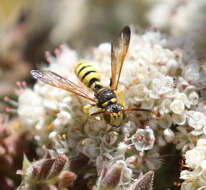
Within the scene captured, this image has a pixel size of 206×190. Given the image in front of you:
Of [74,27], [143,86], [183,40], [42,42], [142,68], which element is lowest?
[143,86]

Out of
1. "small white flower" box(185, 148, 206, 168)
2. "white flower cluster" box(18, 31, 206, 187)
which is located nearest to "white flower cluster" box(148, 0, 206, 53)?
"white flower cluster" box(18, 31, 206, 187)

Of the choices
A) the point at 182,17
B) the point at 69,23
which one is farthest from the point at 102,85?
the point at 69,23

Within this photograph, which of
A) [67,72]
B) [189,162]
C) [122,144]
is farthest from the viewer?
[67,72]

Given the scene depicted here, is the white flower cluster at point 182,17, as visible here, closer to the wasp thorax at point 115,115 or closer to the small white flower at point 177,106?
the small white flower at point 177,106

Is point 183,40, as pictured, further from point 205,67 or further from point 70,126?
point 70,126

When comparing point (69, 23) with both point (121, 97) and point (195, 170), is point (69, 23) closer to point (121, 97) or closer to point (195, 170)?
point (121, 97)

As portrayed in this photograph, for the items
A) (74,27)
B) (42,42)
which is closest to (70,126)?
(42,42)

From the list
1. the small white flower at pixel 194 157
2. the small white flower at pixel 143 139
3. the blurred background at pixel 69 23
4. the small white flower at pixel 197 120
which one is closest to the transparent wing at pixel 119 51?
the small white flower at pixel 143 139

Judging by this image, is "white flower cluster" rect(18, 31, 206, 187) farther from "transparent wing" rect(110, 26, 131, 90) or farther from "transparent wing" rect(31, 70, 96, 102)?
"transparent wing" rect(31, 70, 96, 102)
